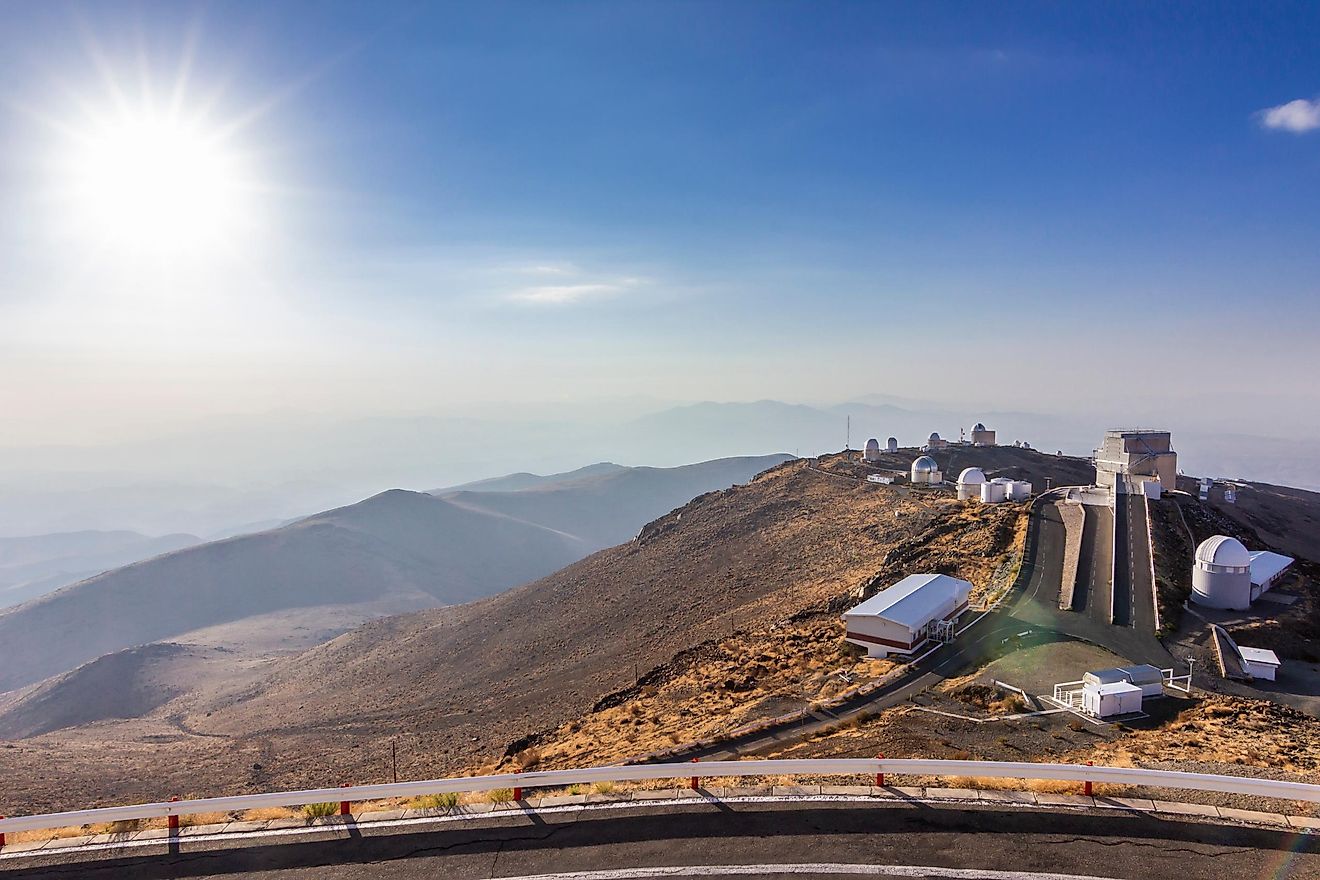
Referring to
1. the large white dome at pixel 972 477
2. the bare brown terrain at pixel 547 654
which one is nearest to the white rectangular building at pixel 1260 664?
the bare brown terrain at pixel 547 654

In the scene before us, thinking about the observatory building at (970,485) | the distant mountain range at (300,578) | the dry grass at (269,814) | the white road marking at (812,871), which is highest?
the observatory building at (970,485)

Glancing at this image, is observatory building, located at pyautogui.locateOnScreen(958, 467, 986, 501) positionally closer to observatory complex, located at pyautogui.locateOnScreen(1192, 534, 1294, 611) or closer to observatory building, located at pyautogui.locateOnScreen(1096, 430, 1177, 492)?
observatory building, located at pyautogui.locateOnScreen(1096, 430, 1177, 492)

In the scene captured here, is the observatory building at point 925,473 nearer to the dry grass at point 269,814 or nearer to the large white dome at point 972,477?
the large white dome at point 972,477

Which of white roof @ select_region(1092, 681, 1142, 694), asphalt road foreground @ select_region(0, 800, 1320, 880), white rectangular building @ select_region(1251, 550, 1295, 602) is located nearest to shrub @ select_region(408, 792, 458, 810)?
asphalt road foreground @ select_region(0, 800, 1320, 880)

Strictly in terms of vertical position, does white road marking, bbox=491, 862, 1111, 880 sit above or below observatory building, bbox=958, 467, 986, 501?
below

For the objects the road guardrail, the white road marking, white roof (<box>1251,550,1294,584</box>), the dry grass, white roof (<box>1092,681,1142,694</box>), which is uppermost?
white roof (<box>1251,550,1294,584</box>)

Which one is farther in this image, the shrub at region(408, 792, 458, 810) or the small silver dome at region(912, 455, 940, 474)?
the small silver dome at region(912, 455, 940, 474)

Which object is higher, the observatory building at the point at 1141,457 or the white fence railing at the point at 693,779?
the observatory building at the point at 1141,457

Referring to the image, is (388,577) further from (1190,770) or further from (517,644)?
(1190,770)
